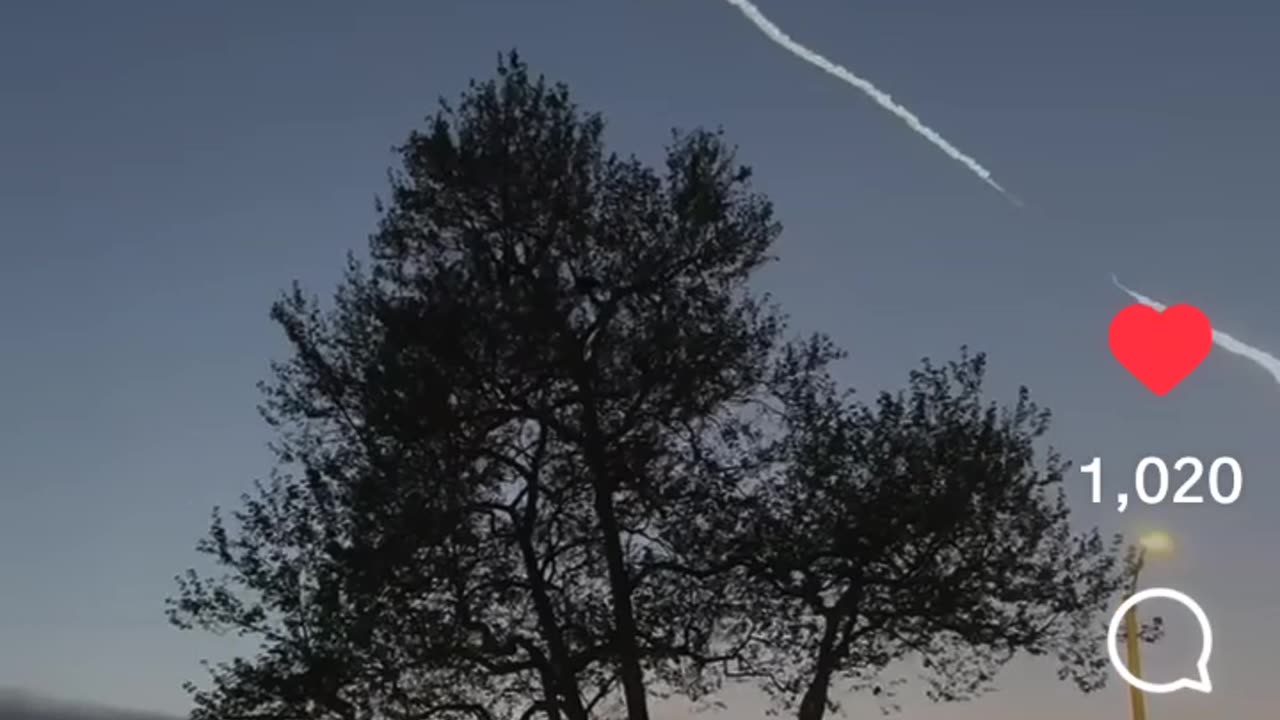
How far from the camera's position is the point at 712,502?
33.4m

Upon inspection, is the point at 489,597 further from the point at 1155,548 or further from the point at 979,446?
the point at 1155,548

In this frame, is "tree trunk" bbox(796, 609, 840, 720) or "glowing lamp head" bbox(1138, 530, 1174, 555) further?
"tree trunk" bbox(796, 609, 840, 720)

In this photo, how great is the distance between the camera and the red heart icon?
27.5m

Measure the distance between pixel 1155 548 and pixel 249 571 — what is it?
16610 millimetres

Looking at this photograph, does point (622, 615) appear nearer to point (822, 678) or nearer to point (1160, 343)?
point (822, 678)

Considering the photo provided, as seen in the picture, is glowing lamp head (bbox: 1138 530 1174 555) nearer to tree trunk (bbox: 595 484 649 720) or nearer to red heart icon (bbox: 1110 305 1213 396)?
red heart icon (bbox: 1110 305 1213 396)

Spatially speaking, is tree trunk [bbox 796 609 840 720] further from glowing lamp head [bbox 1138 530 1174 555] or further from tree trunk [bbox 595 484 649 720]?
glowing lamp head [bbox 1138 530 1174 555]

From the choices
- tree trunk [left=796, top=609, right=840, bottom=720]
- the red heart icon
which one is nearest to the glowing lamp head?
the red heart icon

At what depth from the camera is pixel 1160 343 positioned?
91.0 ft

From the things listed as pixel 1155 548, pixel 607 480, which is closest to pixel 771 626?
pixel 607 480

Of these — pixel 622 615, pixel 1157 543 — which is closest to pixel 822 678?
pixel 622 615

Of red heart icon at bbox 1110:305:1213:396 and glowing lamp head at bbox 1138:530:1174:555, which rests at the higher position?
red heart icon at bbox 1110:305:1213:396

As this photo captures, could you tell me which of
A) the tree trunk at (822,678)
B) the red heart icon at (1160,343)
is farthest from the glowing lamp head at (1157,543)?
the tree trunk at (822,678)

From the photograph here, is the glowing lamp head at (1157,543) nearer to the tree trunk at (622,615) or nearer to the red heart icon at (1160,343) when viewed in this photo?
the red heart icon at (1160,343)
